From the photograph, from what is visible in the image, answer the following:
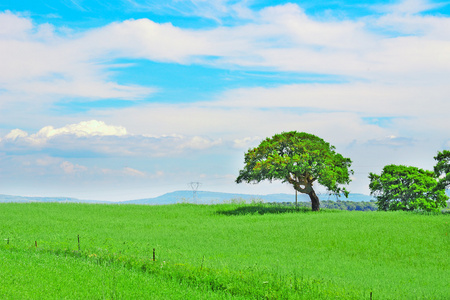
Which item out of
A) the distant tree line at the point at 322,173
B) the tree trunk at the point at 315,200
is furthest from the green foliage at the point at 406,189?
the tree trunk at the point at 315,200

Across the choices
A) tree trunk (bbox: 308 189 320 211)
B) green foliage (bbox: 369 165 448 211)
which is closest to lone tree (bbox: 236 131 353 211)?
tree trunk (bbox: 308 189 320 211)

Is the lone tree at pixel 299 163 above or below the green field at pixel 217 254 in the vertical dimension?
above

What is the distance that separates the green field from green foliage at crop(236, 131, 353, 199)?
428 centimetres

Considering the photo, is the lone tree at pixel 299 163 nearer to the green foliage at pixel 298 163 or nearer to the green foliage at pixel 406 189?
the green foliage at pixel 298 163

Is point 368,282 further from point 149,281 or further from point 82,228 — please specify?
point 82,228

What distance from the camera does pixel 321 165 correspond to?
165ft

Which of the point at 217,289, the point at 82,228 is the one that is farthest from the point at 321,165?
the point at 217,289

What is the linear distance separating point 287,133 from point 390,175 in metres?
14.3

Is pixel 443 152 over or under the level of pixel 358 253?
over

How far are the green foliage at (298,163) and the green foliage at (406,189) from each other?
527cm

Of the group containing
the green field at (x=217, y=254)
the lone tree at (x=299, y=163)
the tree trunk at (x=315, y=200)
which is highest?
the lone tree at (x=299, y=163)

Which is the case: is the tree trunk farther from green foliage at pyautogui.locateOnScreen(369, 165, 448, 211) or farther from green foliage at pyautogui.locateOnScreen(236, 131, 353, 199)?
green foliage at pyautogui.locateOnScreen(369, 165, 448, 211)

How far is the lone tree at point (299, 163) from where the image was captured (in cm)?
4938

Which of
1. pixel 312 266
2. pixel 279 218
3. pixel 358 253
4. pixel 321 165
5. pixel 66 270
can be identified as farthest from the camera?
pixel 321 165
